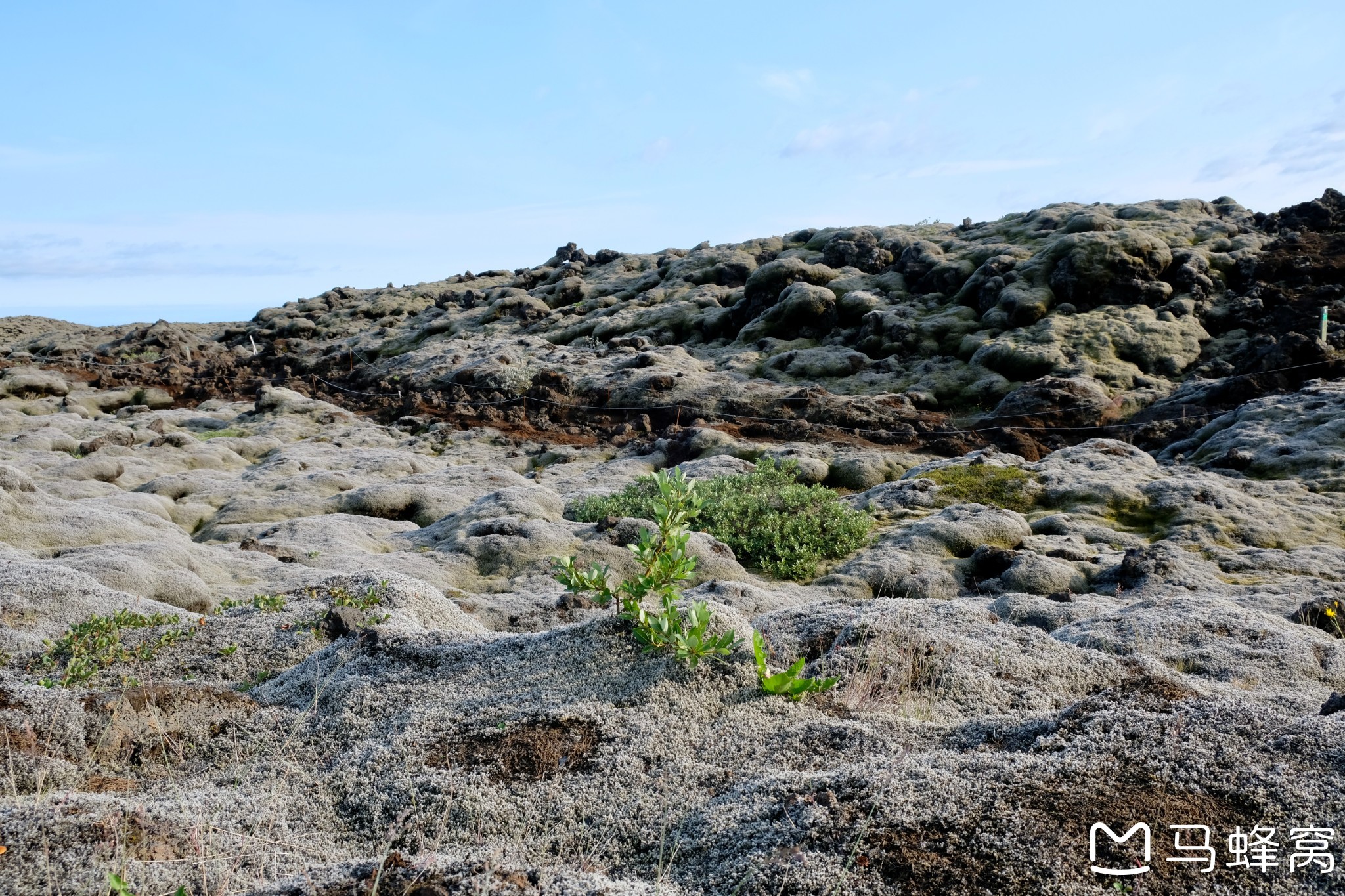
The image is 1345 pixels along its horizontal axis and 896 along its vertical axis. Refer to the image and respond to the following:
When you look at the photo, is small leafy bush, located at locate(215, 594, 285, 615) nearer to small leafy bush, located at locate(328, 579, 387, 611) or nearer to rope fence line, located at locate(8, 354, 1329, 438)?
small leafy bush, located at locate(328, 579, 387, 611)

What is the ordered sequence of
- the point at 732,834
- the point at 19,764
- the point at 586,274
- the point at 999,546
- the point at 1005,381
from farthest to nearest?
the point at 586,274 < the point at 1005,381 < the point at 999,546 < the point at 19,764 < the point at 732,834

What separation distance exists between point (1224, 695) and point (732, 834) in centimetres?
287

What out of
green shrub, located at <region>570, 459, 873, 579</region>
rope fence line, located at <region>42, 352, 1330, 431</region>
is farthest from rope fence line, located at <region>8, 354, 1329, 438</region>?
green shrub, located at <region>570, 459, 873, 579</region>

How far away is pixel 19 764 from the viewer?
4.53 m

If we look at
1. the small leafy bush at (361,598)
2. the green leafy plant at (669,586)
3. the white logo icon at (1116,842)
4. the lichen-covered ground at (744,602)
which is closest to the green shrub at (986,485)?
the lichen-covered ground at (744,602)

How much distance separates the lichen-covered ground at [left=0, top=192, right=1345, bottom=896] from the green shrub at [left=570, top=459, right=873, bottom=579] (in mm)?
481

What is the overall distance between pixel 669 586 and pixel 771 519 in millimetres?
7690

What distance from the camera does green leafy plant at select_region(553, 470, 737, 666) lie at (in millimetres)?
5096

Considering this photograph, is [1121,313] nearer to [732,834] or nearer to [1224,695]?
[1224,695]

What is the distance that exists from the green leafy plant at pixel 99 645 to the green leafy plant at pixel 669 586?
334cm

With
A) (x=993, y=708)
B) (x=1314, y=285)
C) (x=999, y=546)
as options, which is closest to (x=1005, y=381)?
(x=1314, y=285)

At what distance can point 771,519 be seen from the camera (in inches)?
513

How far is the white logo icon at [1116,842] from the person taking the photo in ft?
10.7

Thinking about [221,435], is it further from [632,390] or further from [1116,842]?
[1116,842]
